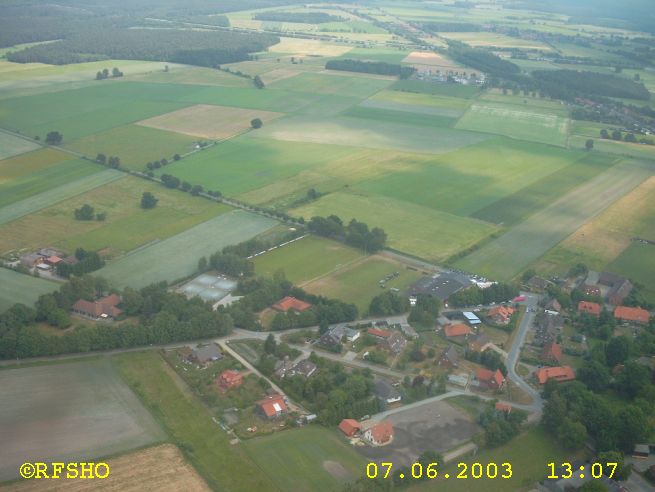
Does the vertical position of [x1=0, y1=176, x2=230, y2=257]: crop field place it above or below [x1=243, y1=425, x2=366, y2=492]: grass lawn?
above

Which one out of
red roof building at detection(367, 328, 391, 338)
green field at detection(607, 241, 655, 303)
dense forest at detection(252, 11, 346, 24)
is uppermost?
dense forest at detection(252, 11, 346, 24)

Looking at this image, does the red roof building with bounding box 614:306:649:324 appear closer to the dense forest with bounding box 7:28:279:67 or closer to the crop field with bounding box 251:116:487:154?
the crop field with bounding box 251:116:487:154

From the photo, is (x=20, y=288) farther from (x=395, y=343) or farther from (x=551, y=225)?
(x=551, y=225)

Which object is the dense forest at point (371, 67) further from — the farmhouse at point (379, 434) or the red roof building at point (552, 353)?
the farmhouse at point (379, 434)

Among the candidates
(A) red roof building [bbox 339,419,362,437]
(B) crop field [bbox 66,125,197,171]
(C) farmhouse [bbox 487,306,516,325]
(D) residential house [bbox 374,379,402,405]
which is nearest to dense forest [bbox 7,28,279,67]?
(B) crop field [bbox 66,125,197,171]

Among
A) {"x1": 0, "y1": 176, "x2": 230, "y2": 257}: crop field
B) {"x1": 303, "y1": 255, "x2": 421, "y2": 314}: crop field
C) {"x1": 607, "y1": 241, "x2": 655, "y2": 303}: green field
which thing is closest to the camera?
{"x1": 303, "y1": 255, "x2": 421, "y2": 314}: crop field

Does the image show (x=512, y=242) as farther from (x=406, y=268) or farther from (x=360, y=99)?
(x=360, y=99)

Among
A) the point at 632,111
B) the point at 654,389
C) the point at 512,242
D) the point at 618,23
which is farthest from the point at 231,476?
the point at 618,23

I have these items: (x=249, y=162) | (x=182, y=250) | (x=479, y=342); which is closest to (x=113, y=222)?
(x=182, y=250)
